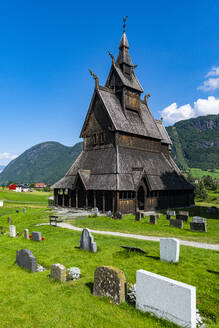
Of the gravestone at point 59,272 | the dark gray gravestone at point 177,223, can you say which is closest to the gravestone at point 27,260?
the gravestone at point 59,272

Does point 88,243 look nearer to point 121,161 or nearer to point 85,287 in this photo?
point 85,287

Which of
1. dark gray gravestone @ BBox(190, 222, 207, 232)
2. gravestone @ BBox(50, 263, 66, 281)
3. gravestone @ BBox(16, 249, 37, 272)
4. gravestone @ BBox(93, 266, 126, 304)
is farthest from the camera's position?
dark gray gravestone @ BBox(190, 222, 207, 232)

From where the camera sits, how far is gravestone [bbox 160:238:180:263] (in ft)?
35.9

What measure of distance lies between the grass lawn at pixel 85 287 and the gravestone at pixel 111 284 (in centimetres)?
23

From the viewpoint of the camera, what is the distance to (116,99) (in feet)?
133

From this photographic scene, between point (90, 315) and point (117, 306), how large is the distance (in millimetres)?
946

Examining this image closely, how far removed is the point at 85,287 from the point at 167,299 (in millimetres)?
3626

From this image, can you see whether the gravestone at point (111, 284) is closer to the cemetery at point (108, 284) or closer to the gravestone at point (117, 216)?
the cemetery at point (108, 284)

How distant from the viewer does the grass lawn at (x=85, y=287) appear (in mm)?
6777

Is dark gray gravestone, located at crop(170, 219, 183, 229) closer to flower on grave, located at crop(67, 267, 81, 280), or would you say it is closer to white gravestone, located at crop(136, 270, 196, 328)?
flower on grave, located at crop(67, 267, 81, 280)

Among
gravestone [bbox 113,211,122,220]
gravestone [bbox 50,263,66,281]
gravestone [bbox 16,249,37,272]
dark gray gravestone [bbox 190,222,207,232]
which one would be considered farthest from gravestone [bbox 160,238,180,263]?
gravestone [bbox 113,211,122,220]

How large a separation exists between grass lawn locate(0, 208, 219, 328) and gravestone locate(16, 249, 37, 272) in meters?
0.26

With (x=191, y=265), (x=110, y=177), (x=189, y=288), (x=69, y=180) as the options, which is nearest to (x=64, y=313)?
(x=189, y=288)

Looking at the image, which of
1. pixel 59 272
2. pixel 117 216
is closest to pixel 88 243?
pixel 59 272
